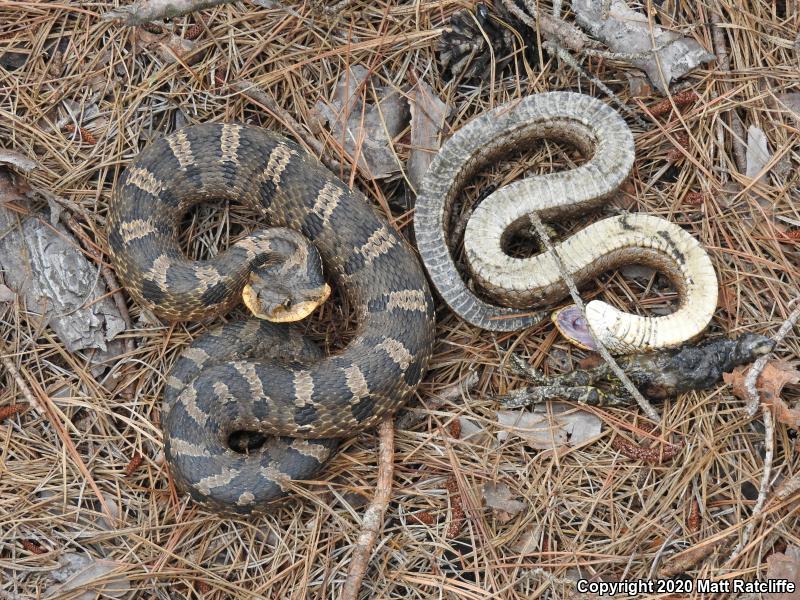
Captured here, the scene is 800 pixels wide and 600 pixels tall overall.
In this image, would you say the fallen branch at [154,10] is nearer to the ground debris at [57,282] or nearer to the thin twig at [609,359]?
the ground debris at [57,282]

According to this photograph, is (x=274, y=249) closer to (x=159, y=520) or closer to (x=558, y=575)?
(x=159, y=520)

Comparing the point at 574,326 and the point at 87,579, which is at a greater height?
the point at 574,326

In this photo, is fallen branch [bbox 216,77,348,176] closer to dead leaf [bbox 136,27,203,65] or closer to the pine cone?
dead leaf [bbox 136,27,203,65]

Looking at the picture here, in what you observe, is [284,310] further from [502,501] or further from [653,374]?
[653,374]

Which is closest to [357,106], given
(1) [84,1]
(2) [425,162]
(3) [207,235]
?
(2) [425,162]

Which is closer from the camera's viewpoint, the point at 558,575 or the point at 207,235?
the point at 558,575

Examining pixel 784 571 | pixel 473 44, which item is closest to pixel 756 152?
pixel 473 44

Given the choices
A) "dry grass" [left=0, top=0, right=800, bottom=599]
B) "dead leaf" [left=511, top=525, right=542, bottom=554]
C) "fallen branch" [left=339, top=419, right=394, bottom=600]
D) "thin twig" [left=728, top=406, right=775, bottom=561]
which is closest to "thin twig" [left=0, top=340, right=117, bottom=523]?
"dry grass" [left=0, top=0, right=800, bottom=599]
